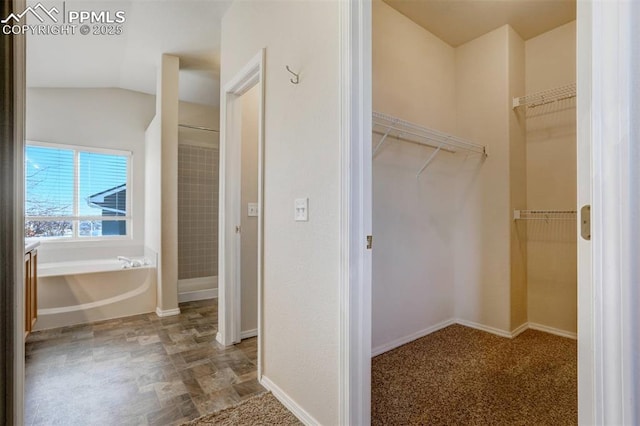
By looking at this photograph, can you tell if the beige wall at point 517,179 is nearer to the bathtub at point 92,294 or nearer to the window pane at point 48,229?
the bathtub at point 92,294

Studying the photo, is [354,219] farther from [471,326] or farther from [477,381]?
[471,326]

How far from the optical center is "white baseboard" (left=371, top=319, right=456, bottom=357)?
7.83ft

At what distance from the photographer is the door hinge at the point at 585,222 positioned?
659 mm

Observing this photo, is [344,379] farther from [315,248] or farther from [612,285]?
[612,285]

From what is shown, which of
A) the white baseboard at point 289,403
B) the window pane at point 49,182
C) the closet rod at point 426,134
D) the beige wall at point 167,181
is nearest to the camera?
the white baseboard at point 289,403

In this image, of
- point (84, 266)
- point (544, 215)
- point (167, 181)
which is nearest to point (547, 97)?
point (544, 215)

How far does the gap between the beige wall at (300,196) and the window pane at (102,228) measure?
3.42 meters

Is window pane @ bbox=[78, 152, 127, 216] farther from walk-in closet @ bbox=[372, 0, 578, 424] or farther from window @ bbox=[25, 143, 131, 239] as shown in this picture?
walk-in closet @ bbox=[372, 0, 578, 424]

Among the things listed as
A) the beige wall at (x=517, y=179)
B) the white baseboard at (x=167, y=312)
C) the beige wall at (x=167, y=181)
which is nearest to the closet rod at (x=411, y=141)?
the beige wall at (x=517, y=179)

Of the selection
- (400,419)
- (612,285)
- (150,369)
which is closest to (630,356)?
(612,285)

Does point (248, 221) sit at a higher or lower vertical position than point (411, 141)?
lower

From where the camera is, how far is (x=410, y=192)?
2684 millimetres

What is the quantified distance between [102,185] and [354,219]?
4.32 m

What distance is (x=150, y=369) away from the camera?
2125 mm
